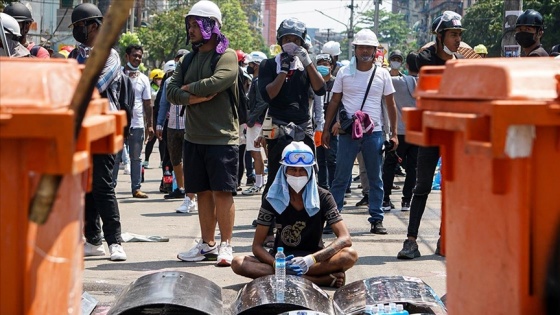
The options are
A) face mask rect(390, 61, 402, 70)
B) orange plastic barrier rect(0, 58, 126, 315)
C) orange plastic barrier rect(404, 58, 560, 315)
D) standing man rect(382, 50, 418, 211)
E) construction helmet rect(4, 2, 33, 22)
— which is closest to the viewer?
orange plastic barrier rect(0, 58, 126, 315)

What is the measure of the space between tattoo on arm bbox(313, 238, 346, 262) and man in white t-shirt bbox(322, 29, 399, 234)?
2.57 metres

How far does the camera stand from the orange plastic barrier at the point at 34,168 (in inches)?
127

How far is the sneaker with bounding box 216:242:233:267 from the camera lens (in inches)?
327

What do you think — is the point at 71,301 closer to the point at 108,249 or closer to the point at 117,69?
the point at 117,69

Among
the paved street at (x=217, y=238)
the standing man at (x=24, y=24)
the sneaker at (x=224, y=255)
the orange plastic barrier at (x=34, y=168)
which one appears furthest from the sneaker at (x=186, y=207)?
the orange plastic barrier at (x=34, y=168)

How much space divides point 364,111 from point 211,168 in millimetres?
2330

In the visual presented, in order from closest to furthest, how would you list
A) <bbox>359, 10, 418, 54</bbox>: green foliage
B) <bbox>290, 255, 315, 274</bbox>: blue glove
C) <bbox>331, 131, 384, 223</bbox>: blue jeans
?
<bbox>290, 255, 315, 274</bbox>: blue glove < <bbox>331, 131, 384, 223</bbox>: blue jeans < <bbox>359, 10, 418, 54</bbox>: green foliage

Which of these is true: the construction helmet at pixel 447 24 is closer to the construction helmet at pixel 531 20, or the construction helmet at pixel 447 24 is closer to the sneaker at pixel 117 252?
the construction helmet at pixel 531 20

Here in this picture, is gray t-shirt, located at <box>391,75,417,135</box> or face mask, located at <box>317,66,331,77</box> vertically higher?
face mask, located at <box>317,66,331,77</box>

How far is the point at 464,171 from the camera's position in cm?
405

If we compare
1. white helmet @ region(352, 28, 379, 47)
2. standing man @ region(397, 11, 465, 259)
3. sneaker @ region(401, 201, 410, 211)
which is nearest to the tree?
sneaker @ region(401, 201, 410, 211)

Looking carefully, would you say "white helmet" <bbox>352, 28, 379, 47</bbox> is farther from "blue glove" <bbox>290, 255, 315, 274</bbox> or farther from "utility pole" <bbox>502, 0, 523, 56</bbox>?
"utility pole" <bbox>502, 0, 523, 56</bbox>

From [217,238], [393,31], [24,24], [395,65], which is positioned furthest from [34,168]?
[393,31]

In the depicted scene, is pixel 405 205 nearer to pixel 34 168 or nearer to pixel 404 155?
pixel 404 155
